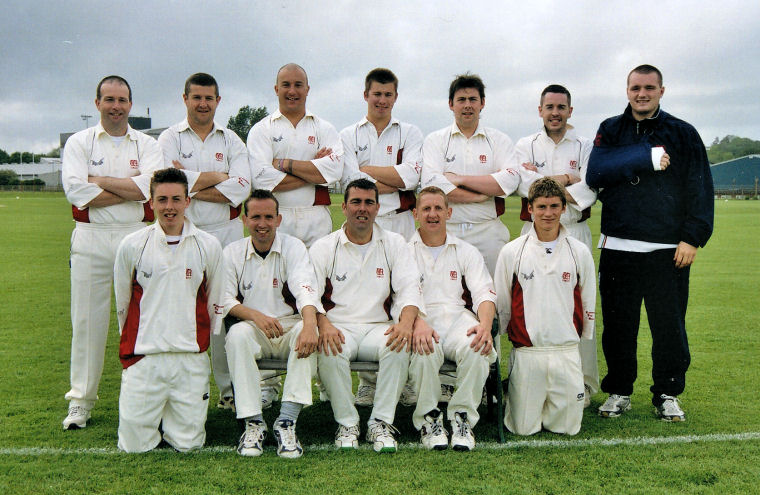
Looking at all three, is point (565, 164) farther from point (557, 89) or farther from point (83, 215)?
point (83, 215)

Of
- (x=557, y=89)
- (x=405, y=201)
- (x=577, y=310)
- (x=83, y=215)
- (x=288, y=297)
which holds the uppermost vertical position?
(x=557, y=89)

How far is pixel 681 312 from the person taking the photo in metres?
5.24

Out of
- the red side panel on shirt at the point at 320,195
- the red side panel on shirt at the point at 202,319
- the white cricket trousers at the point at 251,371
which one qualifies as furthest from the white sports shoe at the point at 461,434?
the red side panel on shirt at the point at 320,195

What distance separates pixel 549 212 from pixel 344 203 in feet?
5.20

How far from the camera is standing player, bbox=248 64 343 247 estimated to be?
5555 mm

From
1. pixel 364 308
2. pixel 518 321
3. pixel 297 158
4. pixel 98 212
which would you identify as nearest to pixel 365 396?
pixel 364 308

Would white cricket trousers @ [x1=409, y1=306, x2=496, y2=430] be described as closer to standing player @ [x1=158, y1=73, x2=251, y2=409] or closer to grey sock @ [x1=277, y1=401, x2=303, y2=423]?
grey sock @ [x1=277, y1=401, x2=303, y2=423]

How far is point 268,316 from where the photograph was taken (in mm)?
4797

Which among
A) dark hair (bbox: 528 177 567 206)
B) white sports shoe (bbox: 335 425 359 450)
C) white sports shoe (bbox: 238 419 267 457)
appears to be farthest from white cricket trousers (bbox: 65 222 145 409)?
dark hair (bbox: 528 177 567 206)

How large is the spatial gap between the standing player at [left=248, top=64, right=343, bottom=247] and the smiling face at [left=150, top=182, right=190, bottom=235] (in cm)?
100

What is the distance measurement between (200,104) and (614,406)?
423 cm

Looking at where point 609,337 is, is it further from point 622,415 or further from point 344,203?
point 344,203

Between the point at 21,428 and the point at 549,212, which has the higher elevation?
the point at 549,212

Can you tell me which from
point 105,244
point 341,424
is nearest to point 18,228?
point 105,244
